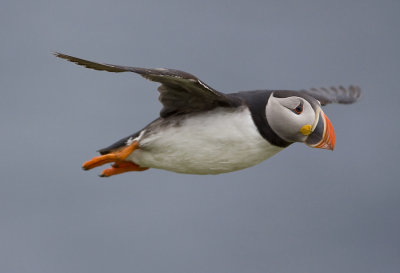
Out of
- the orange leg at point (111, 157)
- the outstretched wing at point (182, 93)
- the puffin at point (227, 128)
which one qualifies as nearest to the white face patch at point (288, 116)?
the puffin at point (227, 128)

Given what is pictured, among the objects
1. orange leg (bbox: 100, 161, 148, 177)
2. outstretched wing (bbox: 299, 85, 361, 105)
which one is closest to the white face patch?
orange leg (bbox: 100, 161, 148, 177)

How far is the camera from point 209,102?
29.6 feet

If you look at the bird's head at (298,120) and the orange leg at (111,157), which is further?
the orange leg at (111,157)

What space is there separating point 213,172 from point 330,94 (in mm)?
2850

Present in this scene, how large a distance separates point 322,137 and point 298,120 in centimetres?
35

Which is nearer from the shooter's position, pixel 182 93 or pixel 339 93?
pixel 182 93

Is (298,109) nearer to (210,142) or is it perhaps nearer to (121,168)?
(210,142)

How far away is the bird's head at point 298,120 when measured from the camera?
898 cm

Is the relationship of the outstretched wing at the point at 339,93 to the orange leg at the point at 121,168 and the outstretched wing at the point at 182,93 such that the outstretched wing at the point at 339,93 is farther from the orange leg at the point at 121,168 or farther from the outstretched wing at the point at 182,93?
the orange leg at the point at 121,168

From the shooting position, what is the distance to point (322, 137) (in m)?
9.05

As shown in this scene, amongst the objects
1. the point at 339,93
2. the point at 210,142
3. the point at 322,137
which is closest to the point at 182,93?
the point at 210,142

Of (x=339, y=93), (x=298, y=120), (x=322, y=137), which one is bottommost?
(x=322, y=137)

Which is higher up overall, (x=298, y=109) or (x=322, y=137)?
(x=298, y=109)

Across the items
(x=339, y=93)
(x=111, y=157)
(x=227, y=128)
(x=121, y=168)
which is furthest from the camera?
(x=339, y=93)
